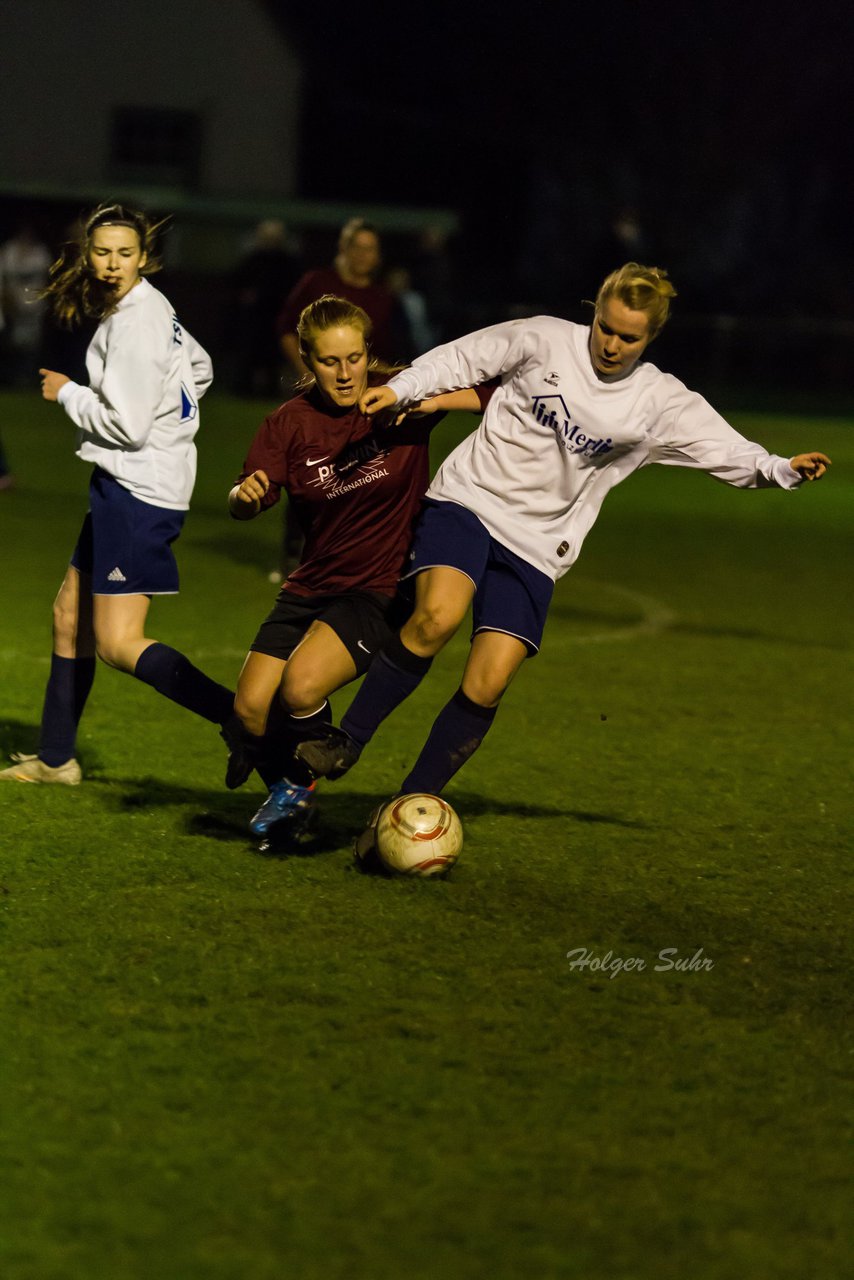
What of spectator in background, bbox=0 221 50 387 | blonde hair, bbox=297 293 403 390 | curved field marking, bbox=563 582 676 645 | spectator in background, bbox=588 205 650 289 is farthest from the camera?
spectator in background, bbox=0 221 50 387

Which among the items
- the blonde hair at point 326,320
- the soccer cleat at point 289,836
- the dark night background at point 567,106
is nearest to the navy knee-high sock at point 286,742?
the soccer cleat at point 289,836

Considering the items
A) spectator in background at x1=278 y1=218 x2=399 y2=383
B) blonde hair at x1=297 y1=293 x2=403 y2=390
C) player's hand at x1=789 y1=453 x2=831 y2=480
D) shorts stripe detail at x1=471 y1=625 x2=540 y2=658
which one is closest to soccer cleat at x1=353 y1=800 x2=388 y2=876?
shorts stripe detail at x1=471 y1=625 x2=540 y2=658

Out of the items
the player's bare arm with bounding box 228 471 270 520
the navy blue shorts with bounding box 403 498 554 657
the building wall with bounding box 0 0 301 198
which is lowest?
the navy blue shorts with bounding box 403 498 554 657

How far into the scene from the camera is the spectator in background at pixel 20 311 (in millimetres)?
25031

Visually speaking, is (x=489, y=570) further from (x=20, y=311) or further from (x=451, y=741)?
(x=20, y=311)

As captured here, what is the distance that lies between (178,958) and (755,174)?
4849 centimetres

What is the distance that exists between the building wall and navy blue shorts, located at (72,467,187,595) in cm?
3544

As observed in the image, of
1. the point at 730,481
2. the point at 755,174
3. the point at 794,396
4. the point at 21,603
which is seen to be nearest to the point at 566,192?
the point at 755,174

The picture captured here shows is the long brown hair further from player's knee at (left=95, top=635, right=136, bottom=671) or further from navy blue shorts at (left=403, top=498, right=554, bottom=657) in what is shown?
navy blue shorts at (left=403, top=498, right=554, bottom=657)

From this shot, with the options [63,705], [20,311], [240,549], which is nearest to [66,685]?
[63,705]

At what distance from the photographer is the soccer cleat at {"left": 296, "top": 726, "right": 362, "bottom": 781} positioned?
5.12 metres

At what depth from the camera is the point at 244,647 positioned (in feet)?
29.0

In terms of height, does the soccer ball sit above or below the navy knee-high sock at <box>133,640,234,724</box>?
below

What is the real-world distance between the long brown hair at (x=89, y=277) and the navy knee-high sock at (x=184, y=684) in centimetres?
107
